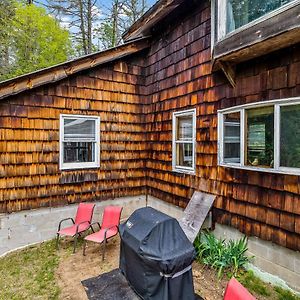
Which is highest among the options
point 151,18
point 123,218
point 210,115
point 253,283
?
point 151,18

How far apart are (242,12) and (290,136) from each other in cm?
196

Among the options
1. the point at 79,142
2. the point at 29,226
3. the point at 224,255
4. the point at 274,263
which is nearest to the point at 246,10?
the point at 274,263

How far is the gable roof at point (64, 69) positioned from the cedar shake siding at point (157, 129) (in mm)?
277

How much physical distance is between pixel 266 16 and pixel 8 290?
540 cm

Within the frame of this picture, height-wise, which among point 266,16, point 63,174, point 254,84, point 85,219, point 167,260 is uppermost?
point 266,16

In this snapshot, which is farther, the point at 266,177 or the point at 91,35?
the point at 91,35

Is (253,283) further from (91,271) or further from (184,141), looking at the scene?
(184,141)

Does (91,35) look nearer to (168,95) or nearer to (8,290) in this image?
(168,95)

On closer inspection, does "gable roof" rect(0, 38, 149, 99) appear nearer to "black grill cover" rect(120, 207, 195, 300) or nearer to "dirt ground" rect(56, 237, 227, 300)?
"dirt ground" rect(56, 237, 227, 300)

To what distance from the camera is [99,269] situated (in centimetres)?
414

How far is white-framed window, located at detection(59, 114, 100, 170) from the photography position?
18.4ft

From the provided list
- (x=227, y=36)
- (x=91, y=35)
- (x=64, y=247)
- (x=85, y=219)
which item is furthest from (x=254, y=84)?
(x=91, y=35)

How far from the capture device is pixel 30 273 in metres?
4.13

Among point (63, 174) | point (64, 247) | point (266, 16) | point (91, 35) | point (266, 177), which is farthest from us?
point (91, 35)
